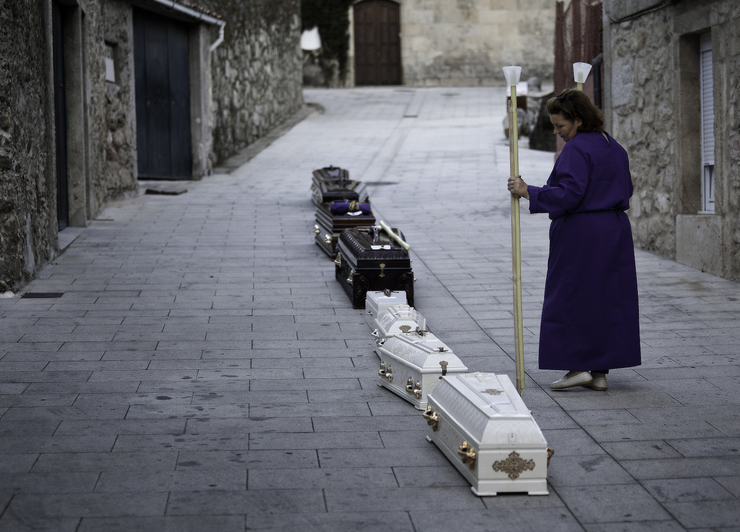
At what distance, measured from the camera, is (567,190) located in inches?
176

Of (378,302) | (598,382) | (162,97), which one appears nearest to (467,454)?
(598,382)

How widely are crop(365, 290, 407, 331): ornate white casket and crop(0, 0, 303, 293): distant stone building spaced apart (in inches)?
117

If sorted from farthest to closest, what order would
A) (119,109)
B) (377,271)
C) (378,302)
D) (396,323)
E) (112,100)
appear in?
(119,109)
(112,100)
(377,271)
(378,302)
(396,323)

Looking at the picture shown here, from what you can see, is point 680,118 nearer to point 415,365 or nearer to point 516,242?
point 516,242

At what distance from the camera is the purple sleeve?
446 centimetres

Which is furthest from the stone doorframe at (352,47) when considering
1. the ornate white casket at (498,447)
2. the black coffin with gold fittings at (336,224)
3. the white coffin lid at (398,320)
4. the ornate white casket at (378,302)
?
the ornate white casket at (498,447)

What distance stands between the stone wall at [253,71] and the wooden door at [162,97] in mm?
1132

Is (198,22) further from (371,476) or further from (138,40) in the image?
(371,476)

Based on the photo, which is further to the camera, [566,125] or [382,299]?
[382,299]

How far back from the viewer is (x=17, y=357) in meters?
5.37

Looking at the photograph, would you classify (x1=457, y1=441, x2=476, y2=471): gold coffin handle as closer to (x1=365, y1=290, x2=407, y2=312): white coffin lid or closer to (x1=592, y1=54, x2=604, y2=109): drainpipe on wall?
(x1=365, y1=290, x2=407, y2=312): white coffin lid

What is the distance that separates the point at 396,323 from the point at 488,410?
1797 mm

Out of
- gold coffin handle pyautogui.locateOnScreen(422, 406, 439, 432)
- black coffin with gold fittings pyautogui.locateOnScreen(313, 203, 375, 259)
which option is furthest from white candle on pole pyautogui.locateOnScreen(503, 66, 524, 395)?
black coffin with gold fittings pyautogui.locateOnScreen(313, 203, 375, 259)

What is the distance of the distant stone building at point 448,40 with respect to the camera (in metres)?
31.0
